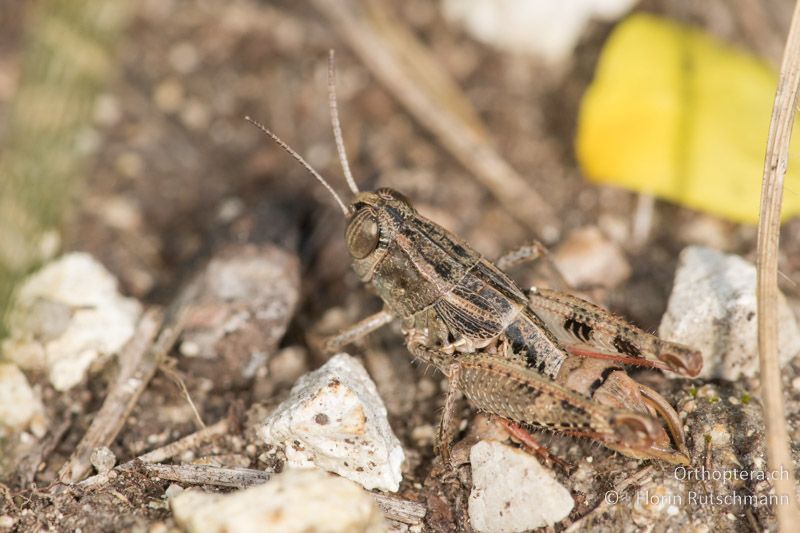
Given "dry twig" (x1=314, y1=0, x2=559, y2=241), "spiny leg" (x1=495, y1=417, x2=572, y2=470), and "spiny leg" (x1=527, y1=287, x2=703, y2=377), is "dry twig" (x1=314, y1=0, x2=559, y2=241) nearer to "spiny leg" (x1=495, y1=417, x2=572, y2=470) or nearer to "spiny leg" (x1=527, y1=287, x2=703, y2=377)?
"spiny leg" (x1=527, y1=287, x2=703, y2=377)

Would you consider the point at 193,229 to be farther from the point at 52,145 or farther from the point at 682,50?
the point at 682,50

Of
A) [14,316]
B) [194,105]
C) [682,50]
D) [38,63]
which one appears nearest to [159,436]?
[14,316]

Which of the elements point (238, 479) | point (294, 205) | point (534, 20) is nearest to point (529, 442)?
point (238, 479)

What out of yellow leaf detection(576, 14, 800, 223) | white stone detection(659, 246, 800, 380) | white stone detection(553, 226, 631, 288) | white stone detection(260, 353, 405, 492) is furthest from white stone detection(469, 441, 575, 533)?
yellow leaf detection(576, 14, 800, 223)

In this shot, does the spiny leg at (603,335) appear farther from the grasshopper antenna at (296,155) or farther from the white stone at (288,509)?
the white stone at (288,509)

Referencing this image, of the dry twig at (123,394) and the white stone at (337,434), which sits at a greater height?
the white stone at (337,434)

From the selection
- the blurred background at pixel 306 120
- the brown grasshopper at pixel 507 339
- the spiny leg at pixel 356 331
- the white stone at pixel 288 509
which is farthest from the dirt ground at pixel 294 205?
the white stone at pixel 288 509
